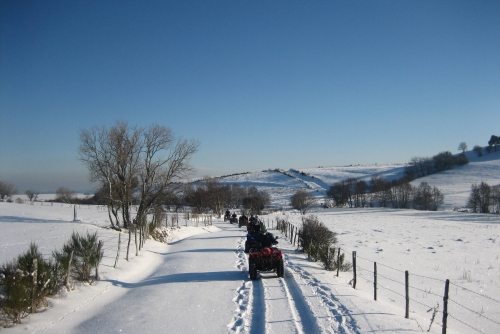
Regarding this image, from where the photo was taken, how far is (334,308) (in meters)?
7.92

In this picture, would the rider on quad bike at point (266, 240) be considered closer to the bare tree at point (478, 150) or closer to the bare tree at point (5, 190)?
the bare tree at point (5, 190)

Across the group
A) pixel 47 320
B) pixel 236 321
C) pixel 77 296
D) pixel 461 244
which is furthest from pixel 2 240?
pixel 461 244

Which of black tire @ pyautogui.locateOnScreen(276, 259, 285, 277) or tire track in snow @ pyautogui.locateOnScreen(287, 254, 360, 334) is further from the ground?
black tire @ pyautogui.locateOnScreen(276, 259, 285, 277)

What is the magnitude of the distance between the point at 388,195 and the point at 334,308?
84577mm

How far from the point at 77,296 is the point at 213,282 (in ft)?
11.9

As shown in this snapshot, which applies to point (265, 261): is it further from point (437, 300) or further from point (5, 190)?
point (5, 190)

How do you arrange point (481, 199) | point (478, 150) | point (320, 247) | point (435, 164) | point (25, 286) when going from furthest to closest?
point (478, 150)
point (435, 164)
point (481, 199)
point (320, 247)
point (25, 286)

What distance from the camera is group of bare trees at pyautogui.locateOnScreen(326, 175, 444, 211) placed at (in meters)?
76.7

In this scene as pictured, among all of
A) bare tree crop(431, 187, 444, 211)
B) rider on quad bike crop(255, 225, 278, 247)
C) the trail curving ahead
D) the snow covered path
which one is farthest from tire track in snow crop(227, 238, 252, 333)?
bare tree crop(431, 187, 444, 211)

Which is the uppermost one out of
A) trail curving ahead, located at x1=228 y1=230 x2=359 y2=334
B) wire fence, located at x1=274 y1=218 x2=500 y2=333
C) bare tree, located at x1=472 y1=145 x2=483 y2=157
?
bare tree, located at x1=472 y1=145 x2=483 y2=157

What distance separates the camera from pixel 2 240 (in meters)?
16.6

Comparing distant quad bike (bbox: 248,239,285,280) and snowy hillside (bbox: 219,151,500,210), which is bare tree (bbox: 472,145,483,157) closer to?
snowy hillside (bbox: 219,151,500,210)

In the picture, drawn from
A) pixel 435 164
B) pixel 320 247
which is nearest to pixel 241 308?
pixel 320 247

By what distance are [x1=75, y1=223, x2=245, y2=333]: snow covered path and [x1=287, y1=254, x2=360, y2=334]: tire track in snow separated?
6.66 feet
